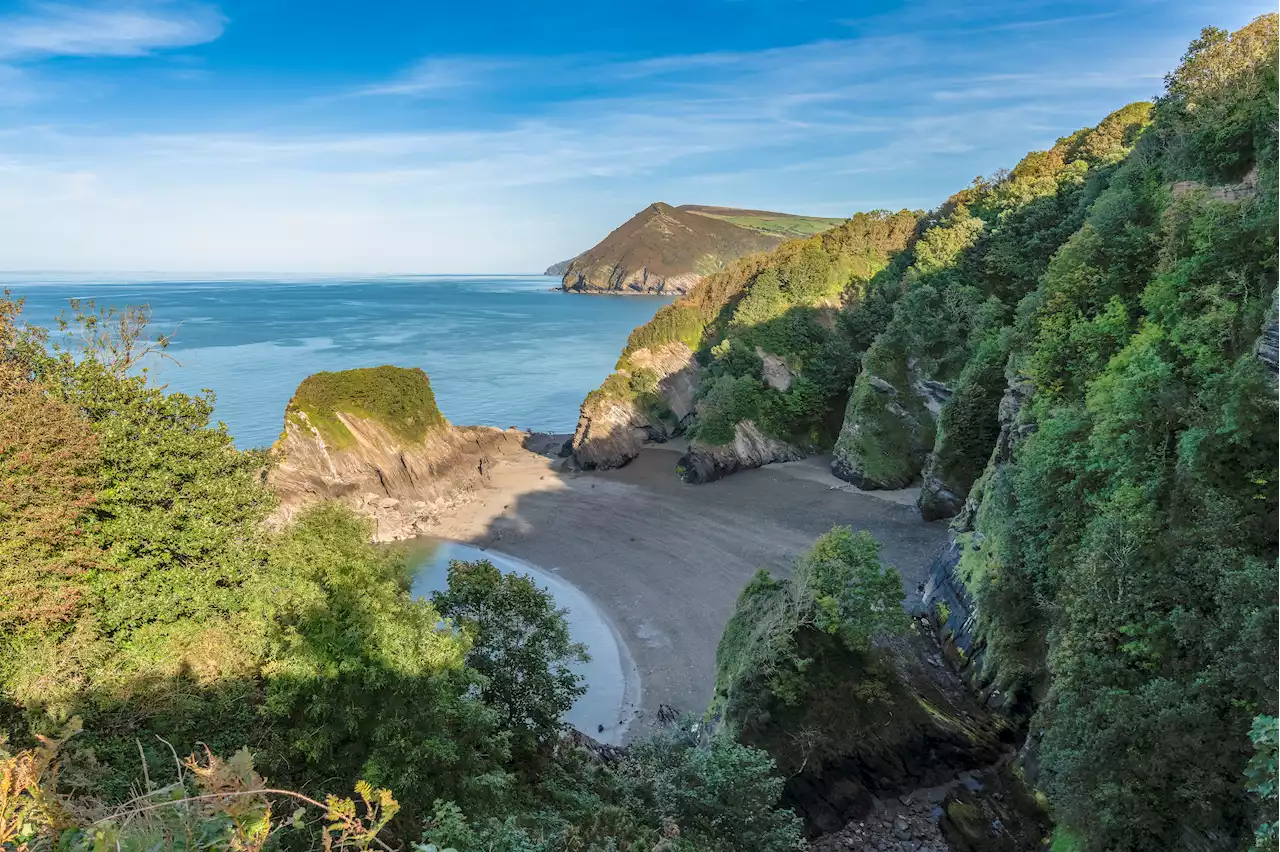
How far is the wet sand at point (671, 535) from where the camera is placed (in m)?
23.8

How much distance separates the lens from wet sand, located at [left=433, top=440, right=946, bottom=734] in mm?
23828

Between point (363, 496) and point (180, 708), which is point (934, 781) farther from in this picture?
point (363, 496)

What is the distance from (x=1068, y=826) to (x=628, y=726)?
12.1 metres

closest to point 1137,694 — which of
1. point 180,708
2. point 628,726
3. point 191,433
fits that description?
point 628,726

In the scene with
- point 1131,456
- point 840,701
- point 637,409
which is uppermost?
point 1131,456

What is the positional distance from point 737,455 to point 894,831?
26.1 m

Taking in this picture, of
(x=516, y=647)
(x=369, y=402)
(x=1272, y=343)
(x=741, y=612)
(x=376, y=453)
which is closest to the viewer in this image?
(x=1272, y=343)

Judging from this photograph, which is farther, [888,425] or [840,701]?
[888,425]

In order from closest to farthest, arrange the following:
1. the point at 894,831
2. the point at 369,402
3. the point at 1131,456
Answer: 1. the point at 1131,456
2. the point at 894,831
3. the point at 369,402

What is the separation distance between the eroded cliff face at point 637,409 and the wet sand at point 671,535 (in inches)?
58.4

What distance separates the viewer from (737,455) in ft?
128

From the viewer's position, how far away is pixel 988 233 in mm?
35312

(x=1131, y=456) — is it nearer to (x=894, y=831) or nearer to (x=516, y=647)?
(x=894, y=831)

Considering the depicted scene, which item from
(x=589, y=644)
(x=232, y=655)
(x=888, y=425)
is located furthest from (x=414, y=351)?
(x=232, y=655)
